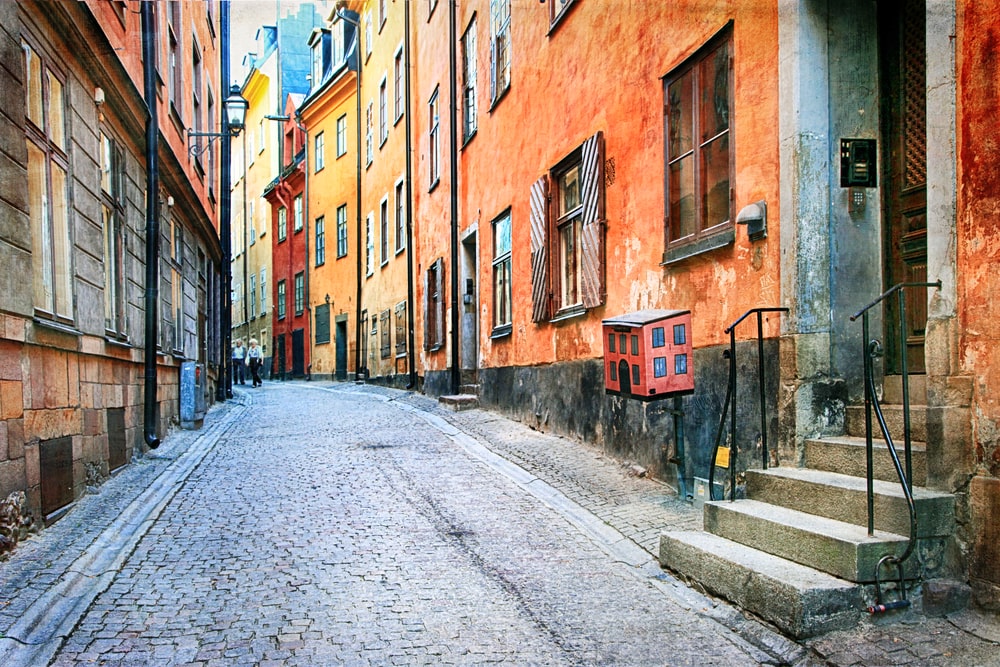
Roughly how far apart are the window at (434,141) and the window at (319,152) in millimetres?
13371

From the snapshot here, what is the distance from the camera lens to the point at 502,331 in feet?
44.1

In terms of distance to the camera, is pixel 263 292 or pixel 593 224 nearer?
pixel 593 224

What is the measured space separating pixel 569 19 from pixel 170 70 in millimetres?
6875

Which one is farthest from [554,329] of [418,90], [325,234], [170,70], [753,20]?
A: [325,234]

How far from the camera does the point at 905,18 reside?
5609 mm

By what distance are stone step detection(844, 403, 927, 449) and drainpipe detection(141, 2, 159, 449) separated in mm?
7668

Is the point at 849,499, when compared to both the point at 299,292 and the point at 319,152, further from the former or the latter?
the point at 299,292

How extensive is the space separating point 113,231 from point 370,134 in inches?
710

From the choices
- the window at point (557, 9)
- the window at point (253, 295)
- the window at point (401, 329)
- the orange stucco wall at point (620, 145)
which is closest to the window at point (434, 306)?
the orange stucco wall at point (620, 145)

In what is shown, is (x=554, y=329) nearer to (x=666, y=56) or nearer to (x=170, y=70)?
(x=666, y=56)

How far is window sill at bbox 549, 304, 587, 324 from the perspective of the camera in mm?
9781

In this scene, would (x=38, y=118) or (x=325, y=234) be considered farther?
(x=325, y=234)

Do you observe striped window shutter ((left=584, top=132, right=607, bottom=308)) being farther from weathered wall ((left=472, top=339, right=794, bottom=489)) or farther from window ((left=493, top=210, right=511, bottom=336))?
window ((left=493, top=210, right=511, bottom=336))

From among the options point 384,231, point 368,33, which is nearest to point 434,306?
point 384,231
